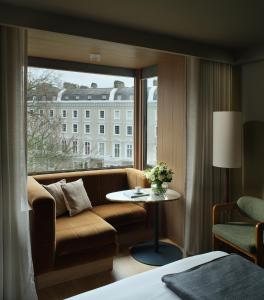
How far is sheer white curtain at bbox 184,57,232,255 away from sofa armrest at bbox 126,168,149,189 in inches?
25.4

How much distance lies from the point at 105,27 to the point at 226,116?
1491 mm

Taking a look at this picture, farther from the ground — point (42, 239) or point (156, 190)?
point (156, 190)

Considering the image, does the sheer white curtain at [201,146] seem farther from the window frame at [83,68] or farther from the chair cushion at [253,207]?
the window frame at [83,68]

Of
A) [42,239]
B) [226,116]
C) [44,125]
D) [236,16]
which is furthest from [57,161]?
[236,16]

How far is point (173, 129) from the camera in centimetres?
359

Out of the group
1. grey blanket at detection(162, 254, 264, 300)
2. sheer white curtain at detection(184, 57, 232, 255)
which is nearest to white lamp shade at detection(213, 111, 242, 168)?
sheer white curtain at detection(184, 57, 232, 255)

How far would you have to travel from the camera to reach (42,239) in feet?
8.34

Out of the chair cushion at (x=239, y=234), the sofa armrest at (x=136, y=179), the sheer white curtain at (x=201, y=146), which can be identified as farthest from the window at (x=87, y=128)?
the chair cushion at (x=239, y=234)

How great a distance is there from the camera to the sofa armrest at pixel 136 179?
3729 mm

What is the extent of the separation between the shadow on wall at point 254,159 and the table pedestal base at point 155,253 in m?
1.10

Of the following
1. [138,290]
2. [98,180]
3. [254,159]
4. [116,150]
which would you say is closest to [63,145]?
[98,180]

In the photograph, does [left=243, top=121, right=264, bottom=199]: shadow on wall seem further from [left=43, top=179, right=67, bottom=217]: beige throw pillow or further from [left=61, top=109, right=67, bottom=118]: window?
[left=61, top=109, right=67, bottom=118]: window

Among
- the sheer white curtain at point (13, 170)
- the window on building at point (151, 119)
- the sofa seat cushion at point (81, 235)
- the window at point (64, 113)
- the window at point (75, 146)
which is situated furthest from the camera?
the window on building at point (151, 119)

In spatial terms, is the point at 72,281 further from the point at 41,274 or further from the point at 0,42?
the point at 0,42
